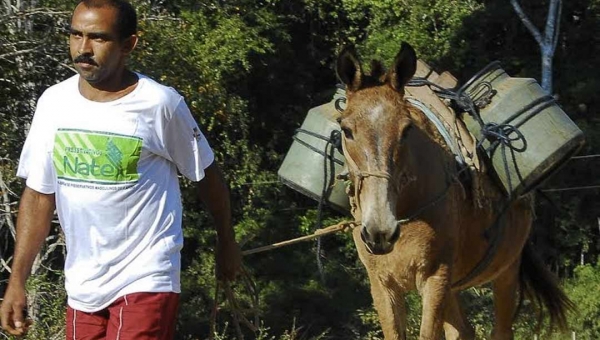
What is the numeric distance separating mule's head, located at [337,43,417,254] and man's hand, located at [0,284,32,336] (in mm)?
1760

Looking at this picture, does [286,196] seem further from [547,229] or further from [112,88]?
[112,88]

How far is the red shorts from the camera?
155 inches

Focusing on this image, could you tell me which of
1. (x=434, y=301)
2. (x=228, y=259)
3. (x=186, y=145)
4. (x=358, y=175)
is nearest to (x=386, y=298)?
(x=434, y=301)

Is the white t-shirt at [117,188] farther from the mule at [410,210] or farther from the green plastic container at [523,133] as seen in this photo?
the green plastic container at [523,133]

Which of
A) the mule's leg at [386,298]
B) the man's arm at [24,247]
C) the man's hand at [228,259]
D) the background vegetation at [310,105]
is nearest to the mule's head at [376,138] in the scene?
the mule's leg at [386,298]

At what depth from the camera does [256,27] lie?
1633 centimetres

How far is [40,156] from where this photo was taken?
162 inches

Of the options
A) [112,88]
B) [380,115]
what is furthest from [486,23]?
[112,88]

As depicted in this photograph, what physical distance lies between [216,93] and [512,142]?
7197 mm

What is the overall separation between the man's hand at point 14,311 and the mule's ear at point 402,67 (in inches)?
91.8

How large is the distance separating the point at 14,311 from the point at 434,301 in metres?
2.69

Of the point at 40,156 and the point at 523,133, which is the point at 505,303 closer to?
the point at 523,133

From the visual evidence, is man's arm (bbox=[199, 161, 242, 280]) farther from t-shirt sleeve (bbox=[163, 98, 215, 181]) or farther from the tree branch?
the tree branch

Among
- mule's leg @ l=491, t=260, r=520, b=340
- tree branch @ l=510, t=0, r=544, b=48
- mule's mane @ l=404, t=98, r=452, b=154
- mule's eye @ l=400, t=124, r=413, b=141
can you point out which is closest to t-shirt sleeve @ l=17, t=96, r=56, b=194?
mule's eye @ l=400, t=124, r=413, b=141
